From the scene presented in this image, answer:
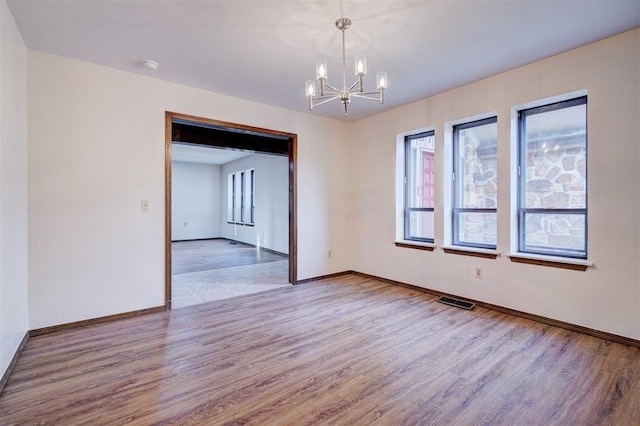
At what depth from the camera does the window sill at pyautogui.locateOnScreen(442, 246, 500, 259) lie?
3.43m

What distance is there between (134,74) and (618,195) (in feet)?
15.5

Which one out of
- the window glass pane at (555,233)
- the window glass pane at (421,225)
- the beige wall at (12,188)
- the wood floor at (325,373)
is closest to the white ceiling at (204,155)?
the window glass pane at (421,225)

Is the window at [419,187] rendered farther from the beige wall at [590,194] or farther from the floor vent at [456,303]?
the floor vent at [456,303]

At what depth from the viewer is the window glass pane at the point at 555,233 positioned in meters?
2.96

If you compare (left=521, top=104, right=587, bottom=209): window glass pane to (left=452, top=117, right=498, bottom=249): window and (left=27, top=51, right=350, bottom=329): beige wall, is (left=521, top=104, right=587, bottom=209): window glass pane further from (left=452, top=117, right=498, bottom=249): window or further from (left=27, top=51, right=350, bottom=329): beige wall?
(left=27, top=51, right=350, bottom=329): beige wall

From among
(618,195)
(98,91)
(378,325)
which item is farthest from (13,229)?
(618,195)

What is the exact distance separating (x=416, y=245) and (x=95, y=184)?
3.81 meters

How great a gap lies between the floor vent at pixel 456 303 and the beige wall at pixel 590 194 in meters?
0.12

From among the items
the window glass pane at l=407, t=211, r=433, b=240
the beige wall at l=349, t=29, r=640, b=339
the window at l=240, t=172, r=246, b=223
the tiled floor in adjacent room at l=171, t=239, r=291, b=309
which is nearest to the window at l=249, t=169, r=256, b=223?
the window at l=240, t=172, r=246, b=223

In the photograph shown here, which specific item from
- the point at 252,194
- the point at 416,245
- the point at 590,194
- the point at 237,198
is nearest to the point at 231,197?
the point at 237,198

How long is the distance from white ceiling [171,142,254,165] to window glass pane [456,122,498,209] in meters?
5.08

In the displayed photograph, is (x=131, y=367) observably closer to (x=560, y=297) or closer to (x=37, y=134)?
(x=37, y=134)

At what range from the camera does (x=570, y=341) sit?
2.65 meters

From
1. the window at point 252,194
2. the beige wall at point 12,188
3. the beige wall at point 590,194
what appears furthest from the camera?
the window at point 252,194
